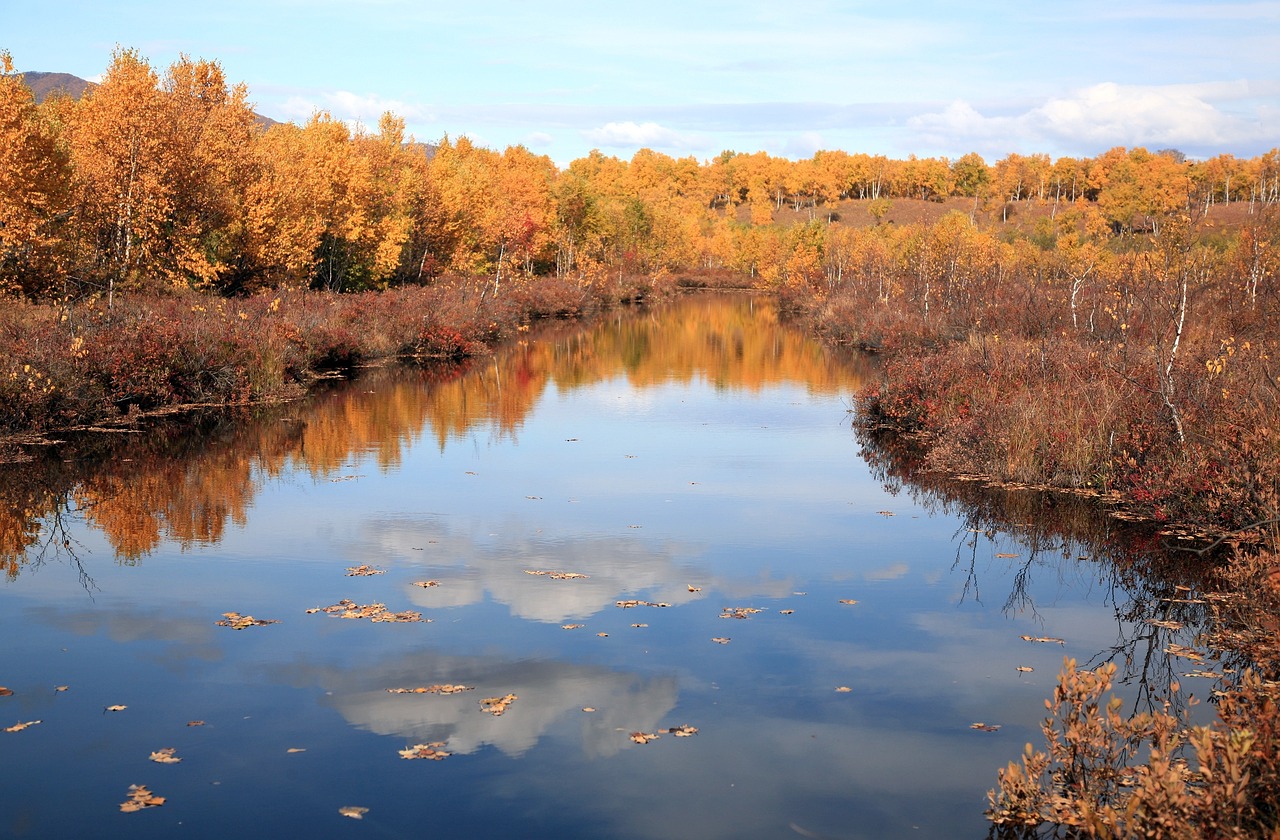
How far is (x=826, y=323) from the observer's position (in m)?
57.6

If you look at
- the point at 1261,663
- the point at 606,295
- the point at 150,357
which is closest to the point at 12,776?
the point at 1261,663

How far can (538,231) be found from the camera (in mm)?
82688

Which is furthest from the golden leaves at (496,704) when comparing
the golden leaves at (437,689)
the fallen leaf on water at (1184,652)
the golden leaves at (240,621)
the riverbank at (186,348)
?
the riverbank at (186,348)

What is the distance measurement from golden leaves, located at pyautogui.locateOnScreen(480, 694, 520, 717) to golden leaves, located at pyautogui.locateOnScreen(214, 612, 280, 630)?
3.15 meters

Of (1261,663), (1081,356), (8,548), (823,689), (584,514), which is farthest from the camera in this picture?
(1081,356)

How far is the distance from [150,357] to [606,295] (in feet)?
191

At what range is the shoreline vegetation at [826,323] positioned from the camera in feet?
26.2

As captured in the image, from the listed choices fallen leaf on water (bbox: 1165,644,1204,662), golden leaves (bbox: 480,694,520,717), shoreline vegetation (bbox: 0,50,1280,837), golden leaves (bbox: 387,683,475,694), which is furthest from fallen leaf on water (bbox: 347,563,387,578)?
fallen leaf on water (bbox: 1165,644,1204,662)

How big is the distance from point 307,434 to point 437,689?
15.0 meters

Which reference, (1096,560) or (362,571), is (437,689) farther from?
(1096,560)

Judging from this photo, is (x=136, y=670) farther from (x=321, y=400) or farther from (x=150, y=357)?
(x=321, y=400)

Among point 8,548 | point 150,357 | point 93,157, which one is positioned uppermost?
point 93,157

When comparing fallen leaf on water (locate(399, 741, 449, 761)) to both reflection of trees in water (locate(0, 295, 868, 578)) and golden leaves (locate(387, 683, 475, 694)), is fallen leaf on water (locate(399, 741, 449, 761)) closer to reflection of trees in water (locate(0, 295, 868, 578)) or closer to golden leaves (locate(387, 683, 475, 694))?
golden leaves (locate(387, 683, 475, 694))

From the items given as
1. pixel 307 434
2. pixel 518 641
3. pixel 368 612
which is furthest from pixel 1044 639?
pixel 307 434
